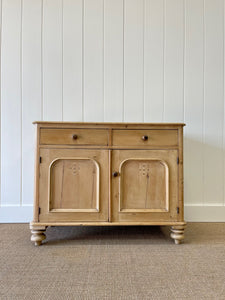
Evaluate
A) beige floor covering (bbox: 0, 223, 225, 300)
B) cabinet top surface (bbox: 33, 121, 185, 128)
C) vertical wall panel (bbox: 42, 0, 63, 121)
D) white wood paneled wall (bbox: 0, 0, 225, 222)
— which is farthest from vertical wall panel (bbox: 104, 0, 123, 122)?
beige floor covering (bbox: 0, 223, 225, 300)

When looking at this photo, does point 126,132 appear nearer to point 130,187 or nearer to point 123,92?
point 130,187

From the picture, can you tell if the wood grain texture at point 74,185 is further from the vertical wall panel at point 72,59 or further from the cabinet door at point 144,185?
the vertical wall panel at point 72,59

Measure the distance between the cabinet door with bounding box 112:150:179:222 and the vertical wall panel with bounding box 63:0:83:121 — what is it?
0.72 m

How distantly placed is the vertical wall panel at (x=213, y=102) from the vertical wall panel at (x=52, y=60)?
128 cm

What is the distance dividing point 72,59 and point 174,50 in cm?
89

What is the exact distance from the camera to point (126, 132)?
154 centimetres

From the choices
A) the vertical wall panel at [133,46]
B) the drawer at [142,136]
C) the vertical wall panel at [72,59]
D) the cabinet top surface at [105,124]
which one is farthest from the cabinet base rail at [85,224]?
the vertical wall panel at [133,46]

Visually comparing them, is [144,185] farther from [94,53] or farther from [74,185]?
[94,53]

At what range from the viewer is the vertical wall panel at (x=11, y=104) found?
201cm

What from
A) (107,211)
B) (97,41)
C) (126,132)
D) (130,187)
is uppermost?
(97,41)

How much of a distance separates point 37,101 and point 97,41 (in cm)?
73

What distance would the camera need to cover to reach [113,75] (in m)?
2.05

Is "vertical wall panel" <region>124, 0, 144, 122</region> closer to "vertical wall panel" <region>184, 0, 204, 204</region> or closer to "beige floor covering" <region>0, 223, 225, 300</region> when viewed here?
"vertical wall panel" <region>184, 0, 204, 204</region>

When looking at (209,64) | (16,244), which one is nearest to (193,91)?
(209,64)
